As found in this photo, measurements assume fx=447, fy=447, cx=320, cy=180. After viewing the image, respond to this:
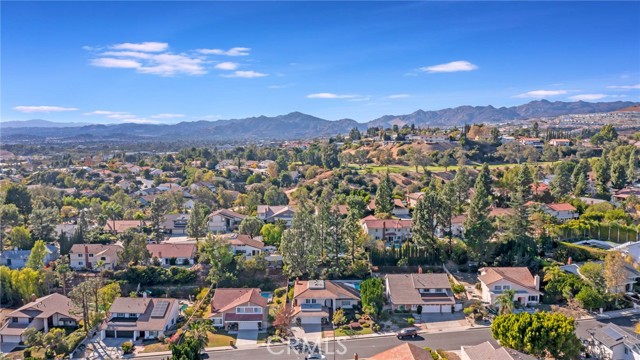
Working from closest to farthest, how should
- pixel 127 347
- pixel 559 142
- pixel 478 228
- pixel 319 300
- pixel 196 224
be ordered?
pixel 127 347, pixel 319 300, pixel 478 228, pixel 196 224, pixel 559 142

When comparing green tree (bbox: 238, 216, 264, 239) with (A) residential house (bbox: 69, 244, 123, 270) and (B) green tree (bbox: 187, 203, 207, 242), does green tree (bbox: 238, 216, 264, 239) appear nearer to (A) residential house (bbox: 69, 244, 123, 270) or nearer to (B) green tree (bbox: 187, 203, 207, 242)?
(B) green tree (bbox: 187, 203, 207, 242)

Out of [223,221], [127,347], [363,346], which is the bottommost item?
[363,346]

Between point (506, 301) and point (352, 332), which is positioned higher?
point (506, 301)

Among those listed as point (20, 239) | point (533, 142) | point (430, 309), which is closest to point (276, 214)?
point (430, 309)

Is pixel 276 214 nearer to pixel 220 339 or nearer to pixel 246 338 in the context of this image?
pixel 246 338

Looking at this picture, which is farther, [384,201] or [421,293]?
[384,201]

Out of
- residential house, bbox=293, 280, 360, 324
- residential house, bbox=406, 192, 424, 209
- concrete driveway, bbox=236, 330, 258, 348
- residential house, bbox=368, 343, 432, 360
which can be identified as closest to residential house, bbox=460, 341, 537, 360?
residential house, bbox=368, 343, 432, 360

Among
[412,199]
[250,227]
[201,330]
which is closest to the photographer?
[201,330]
